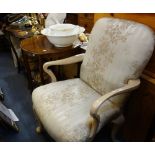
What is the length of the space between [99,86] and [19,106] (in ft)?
3.40

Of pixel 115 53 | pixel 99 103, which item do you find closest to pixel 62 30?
pixel 115 53

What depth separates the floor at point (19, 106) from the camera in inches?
62.2

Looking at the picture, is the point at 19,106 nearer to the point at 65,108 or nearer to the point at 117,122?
the point at 65,108

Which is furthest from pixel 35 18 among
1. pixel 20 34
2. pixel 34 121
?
pixel 34 121

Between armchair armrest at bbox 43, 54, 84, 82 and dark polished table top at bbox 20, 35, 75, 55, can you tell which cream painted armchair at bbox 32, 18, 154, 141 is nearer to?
armchair armrest at bbox 43, 54, 84, 82

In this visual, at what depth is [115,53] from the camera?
1.21 metres

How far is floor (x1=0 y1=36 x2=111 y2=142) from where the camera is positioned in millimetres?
1579

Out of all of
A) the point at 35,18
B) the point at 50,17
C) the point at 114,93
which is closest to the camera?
the point at 114,93

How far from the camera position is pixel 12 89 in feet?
7.68

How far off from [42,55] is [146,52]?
823 millimetres

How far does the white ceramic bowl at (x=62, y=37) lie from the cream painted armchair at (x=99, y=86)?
23cm

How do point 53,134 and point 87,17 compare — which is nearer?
point 53,134

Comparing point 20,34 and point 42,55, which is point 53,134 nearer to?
point 42,55
